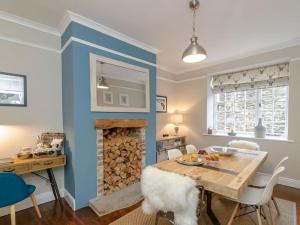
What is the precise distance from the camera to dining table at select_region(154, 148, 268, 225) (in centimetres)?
141

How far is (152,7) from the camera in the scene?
6.91 feet

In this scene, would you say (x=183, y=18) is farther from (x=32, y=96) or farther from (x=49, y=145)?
(x=49, y=145)

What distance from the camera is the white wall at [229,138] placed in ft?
9.80

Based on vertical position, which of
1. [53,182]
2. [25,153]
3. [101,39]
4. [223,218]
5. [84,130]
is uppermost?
[101,39]

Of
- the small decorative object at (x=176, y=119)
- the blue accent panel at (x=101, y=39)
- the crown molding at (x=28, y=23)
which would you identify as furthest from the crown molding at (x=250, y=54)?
the crown molding at (x=28, y=23)

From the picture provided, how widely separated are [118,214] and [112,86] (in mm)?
1916

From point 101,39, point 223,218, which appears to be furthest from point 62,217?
point 101,39

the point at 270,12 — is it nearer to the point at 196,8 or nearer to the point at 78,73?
the point at 196,8

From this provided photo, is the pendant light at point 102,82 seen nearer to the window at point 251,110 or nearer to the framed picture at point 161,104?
the framed picture at point 161,104

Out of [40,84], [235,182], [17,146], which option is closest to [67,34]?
[40,84]

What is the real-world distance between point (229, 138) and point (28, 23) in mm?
4335

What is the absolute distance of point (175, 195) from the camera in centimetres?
127

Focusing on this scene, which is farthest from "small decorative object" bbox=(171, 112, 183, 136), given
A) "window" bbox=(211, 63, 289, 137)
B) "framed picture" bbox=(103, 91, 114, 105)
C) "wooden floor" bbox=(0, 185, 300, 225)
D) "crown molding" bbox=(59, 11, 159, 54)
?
"wooden floor" bbox=(0, 185, 300, 225)

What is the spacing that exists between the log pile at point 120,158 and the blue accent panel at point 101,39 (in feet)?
4.64
